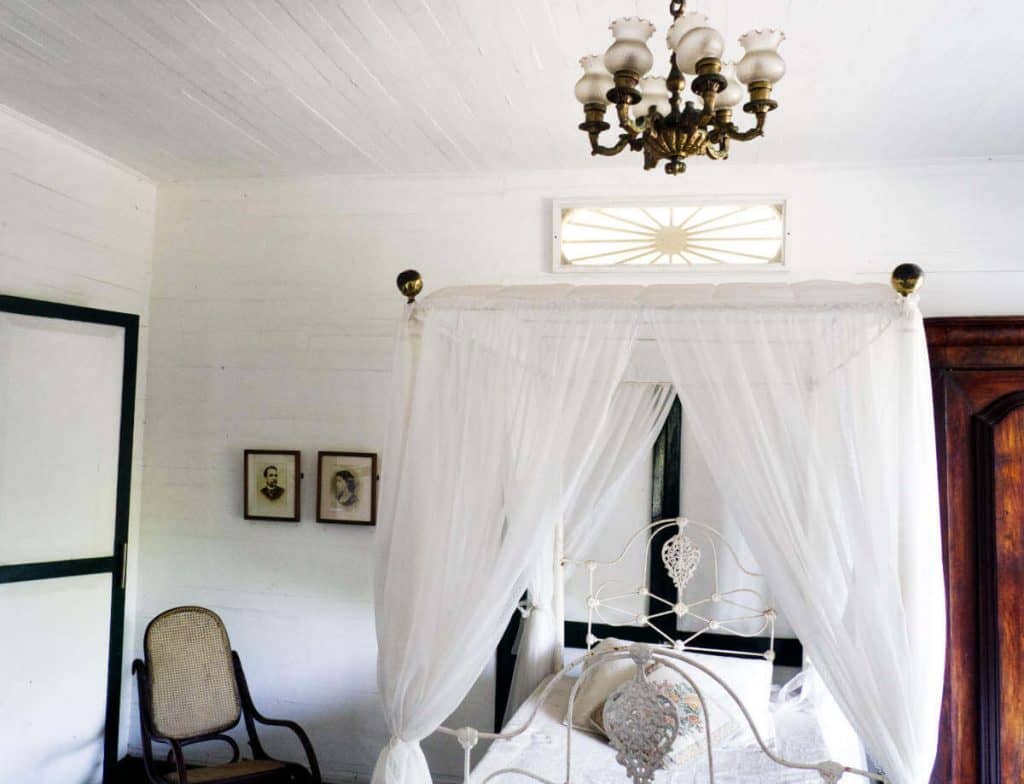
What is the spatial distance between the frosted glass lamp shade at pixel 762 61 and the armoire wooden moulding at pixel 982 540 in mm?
1907

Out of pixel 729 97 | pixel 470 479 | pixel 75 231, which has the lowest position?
pixel 470 479

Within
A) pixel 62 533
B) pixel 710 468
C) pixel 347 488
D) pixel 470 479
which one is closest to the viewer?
pixel 710 468

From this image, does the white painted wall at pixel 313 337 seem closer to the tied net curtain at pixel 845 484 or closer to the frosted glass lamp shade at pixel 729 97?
the tied net curtain at pixel 845 484

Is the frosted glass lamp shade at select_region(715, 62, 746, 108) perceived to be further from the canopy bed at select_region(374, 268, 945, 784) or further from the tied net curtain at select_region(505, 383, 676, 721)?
the tied net curtain at select_region(505, 383, 676, 721)

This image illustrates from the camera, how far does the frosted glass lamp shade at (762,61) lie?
1774 mm

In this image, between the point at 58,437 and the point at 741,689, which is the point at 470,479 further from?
the point at 58,437

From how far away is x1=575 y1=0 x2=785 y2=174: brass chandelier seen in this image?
1.73m

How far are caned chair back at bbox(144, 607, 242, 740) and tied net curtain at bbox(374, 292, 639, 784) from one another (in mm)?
1474

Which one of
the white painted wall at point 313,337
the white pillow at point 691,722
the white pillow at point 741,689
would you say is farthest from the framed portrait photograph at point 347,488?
the white pillow at point 741,689

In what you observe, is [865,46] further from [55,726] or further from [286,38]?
[55,726]

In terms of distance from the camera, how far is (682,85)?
74.7 inches

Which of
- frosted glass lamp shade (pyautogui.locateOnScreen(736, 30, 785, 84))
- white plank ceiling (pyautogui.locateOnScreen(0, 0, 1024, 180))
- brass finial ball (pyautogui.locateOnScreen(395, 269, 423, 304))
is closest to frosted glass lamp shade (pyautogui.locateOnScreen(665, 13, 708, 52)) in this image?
frosted glass lamp shade (pyautogui.locateOnScreen(736, 30, 785, 84))

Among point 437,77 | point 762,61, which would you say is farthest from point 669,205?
point 762,61

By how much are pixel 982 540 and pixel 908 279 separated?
4.43ft
